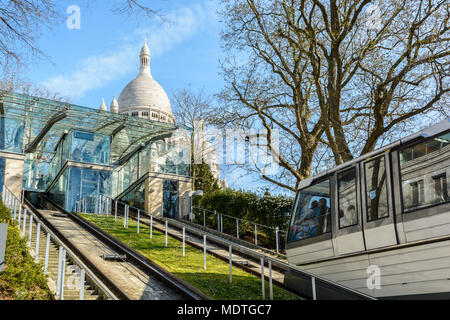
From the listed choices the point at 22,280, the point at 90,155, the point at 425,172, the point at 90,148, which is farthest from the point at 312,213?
the point at 90,148

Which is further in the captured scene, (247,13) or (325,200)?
(247,13)

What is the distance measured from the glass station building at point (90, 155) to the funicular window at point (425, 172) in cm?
2167

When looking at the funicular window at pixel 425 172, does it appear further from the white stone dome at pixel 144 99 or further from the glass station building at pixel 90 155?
the white stone dome at pixel 144 99

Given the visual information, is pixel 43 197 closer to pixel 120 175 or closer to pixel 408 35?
pixel 120 175

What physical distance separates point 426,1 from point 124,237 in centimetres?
1325

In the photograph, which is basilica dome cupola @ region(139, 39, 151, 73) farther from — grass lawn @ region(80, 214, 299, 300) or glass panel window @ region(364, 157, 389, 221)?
glass panel window @ region(364, 157, 389, 221)

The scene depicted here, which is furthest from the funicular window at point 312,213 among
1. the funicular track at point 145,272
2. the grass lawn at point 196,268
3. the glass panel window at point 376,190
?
the funicular track at point 145,272

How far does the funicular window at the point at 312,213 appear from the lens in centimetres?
1031

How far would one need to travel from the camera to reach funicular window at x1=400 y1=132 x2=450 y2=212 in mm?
7699

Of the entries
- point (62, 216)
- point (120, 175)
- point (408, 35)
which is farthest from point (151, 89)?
point (408, 35)

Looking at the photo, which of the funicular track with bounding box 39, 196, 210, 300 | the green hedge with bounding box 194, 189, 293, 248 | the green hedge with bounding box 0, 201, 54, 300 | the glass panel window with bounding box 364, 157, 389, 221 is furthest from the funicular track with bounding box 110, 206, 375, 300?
the green hedge with bounding box 0, 201, 54, 300

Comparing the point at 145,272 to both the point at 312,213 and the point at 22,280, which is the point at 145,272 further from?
the point at 312,213

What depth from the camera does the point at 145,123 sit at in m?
29.9
